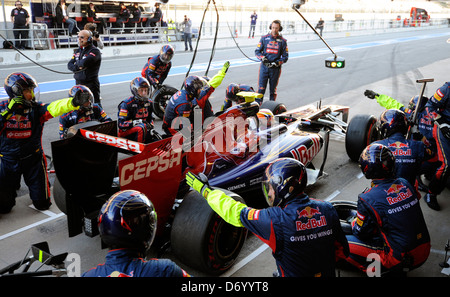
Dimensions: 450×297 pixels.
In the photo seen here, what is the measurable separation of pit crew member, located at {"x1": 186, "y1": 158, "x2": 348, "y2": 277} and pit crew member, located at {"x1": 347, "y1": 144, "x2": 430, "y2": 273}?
861 mm

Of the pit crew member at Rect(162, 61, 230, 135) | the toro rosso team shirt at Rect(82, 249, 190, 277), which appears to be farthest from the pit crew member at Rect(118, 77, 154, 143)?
the toro rosso team shirt at Rect(82, 249, 190, 277)

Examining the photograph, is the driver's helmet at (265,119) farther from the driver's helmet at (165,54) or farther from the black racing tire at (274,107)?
the driver's helmet at (165,54)

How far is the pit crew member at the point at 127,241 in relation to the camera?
2090mm

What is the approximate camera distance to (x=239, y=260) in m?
4.21

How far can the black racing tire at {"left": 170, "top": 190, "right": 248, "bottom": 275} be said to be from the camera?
3654 mm

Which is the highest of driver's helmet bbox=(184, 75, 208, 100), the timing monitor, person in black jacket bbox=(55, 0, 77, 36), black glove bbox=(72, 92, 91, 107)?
person in black jacket bbox=(55, 0, 77, 36)

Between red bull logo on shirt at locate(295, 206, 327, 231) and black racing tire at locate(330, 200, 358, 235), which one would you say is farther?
black racing tire at locate(330, 200, 358, 235)

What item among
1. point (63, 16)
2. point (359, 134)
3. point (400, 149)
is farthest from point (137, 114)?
point (63, 16)

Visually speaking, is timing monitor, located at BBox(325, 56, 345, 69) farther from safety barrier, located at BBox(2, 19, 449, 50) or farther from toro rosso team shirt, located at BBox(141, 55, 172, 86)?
toro rosso team shirt, located at BBox(141, 55, 172, 86)

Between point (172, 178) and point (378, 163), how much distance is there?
6.20 feet

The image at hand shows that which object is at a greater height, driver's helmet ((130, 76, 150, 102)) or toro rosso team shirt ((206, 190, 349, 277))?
driver's helmet ((130, 76, 150, 102))

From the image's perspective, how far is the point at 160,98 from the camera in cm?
934

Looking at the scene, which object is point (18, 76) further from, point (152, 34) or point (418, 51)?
point (418, 51)

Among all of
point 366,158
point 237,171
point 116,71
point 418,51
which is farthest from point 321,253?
point 418,51
